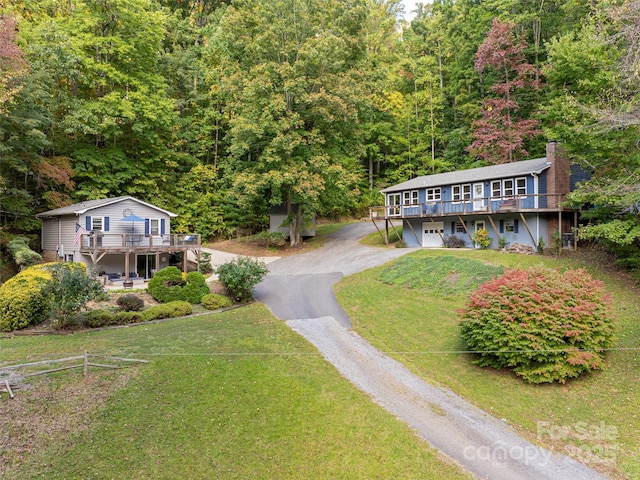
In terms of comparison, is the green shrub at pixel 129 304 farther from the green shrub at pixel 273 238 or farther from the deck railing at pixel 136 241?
the green shrub at pixel 273 238

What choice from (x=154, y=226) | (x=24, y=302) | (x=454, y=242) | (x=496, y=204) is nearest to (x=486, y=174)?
(x=496, y=204)

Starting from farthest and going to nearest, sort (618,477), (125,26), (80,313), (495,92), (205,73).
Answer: (205,73)
(495,92)
(125,26)
(80,313)
(618,477)

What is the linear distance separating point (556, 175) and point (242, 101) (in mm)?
23817

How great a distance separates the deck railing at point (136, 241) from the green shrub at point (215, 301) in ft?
22.9

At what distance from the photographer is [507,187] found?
79.8ft

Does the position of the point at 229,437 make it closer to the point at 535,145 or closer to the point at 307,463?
the point at 307,463

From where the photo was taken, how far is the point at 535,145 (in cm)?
3238

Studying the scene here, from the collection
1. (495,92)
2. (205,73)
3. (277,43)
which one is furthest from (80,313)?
(495,92)

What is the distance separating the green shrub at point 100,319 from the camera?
46.2 ft

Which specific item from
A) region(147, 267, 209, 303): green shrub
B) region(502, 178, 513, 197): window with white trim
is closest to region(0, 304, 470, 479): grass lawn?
region(147, 267, 209, 303): green shrub

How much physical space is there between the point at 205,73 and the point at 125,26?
9.03m

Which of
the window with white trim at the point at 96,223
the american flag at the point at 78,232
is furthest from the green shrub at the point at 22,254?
the window with white trim at the point at 96,223

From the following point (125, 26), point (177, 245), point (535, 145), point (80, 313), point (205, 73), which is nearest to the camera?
point (80, 313)

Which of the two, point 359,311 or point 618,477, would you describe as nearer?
point 618,477
